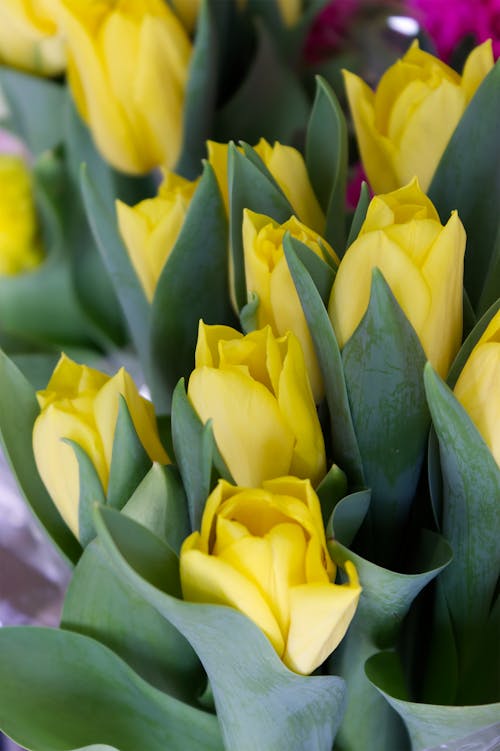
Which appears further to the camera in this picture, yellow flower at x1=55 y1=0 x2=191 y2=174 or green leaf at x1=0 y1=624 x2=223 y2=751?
yellow flower at x1=55 y1=0 x2=191 y2=174

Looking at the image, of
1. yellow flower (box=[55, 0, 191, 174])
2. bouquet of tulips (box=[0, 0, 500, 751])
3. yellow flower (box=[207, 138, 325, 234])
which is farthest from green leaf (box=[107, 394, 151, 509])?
yellow flower (box=[55, 0, 191, 174])

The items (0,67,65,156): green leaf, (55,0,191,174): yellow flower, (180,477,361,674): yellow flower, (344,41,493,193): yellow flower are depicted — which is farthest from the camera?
(0,67,65,156): green leaf

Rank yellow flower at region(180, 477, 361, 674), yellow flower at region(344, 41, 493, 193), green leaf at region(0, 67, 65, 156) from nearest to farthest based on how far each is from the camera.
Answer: yellow flower at region(180, 477, 361, 674) → yellow flower at region(344, 41, 493, 193) → green leaf at region(0, 67, 65, 156)

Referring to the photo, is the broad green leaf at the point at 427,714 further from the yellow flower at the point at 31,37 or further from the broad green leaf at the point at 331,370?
the yellow flower at the point at 31,37

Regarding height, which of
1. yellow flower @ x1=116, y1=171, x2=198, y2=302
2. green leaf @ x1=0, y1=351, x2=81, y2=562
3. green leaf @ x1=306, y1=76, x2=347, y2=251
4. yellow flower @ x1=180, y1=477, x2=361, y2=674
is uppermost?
green leaf @ x1=306, y1=76, x2=347, y2=251

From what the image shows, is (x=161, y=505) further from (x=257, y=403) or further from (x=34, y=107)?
(x=34, y=107)

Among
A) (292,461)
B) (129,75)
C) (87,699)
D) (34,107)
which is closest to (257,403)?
(292,461)

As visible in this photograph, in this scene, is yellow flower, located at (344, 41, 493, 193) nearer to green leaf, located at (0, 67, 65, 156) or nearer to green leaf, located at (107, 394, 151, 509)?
green leaf, located at (107, 394, 151, 509)
